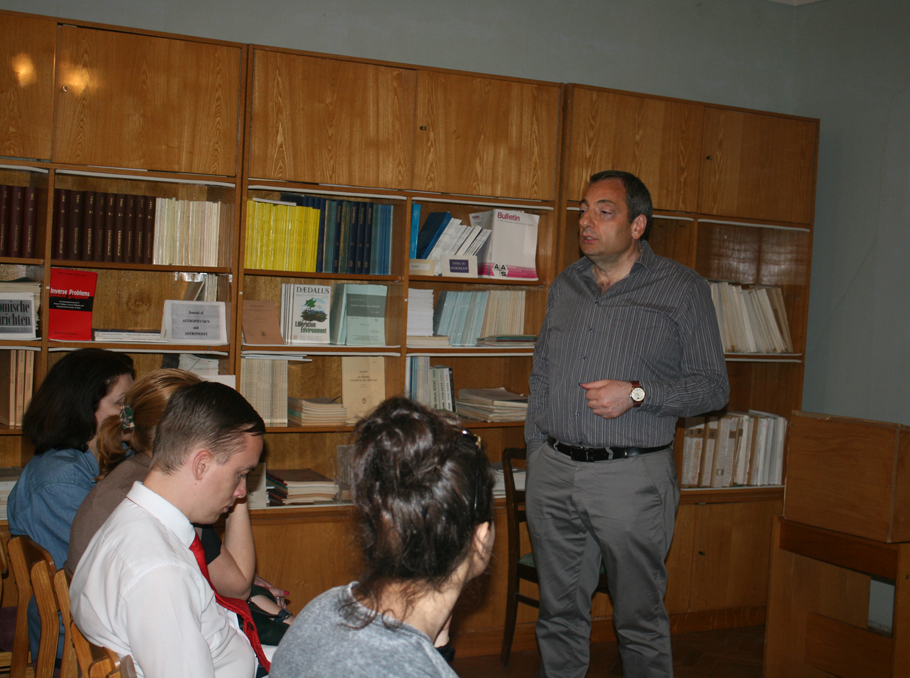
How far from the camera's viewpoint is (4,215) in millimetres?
2902

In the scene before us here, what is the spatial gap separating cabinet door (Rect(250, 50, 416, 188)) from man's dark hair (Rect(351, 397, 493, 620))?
2.32 metres

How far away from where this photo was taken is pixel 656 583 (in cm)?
249

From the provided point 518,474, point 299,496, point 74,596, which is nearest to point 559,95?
point 518,474

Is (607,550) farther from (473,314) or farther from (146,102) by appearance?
(146,102)

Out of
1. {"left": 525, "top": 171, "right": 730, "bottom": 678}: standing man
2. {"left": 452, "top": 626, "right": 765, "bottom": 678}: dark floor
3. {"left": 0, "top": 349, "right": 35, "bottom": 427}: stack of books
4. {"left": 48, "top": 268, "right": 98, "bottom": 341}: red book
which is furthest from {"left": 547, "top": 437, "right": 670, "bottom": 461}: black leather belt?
{"left": 0, "top": 349, "right": 35, "bottom": 427}: stack of books

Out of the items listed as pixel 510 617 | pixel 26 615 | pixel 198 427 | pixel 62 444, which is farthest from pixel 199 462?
pixel 510 617

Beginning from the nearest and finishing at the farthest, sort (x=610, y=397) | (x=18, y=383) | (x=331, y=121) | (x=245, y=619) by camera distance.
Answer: (x=245, y=619), (x=610, y=397), (x=18, y=383), (x=331, y=121)

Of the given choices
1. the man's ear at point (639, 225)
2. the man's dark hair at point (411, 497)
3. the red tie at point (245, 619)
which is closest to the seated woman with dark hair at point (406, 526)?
the man's dark hair at point (411, 497)

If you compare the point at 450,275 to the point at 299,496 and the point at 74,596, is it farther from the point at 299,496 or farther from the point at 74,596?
the point at 74,596

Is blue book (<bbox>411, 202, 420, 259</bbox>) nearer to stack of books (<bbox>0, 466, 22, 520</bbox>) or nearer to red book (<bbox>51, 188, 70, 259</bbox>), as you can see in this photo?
red book (<bbox>51, 188, 70, 259</bbox>)

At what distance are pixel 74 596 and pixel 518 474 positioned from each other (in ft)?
7.95

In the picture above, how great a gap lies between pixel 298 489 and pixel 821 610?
226 cm

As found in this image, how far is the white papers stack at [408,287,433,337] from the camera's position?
345 cm

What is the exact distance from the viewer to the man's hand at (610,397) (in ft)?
8.02
